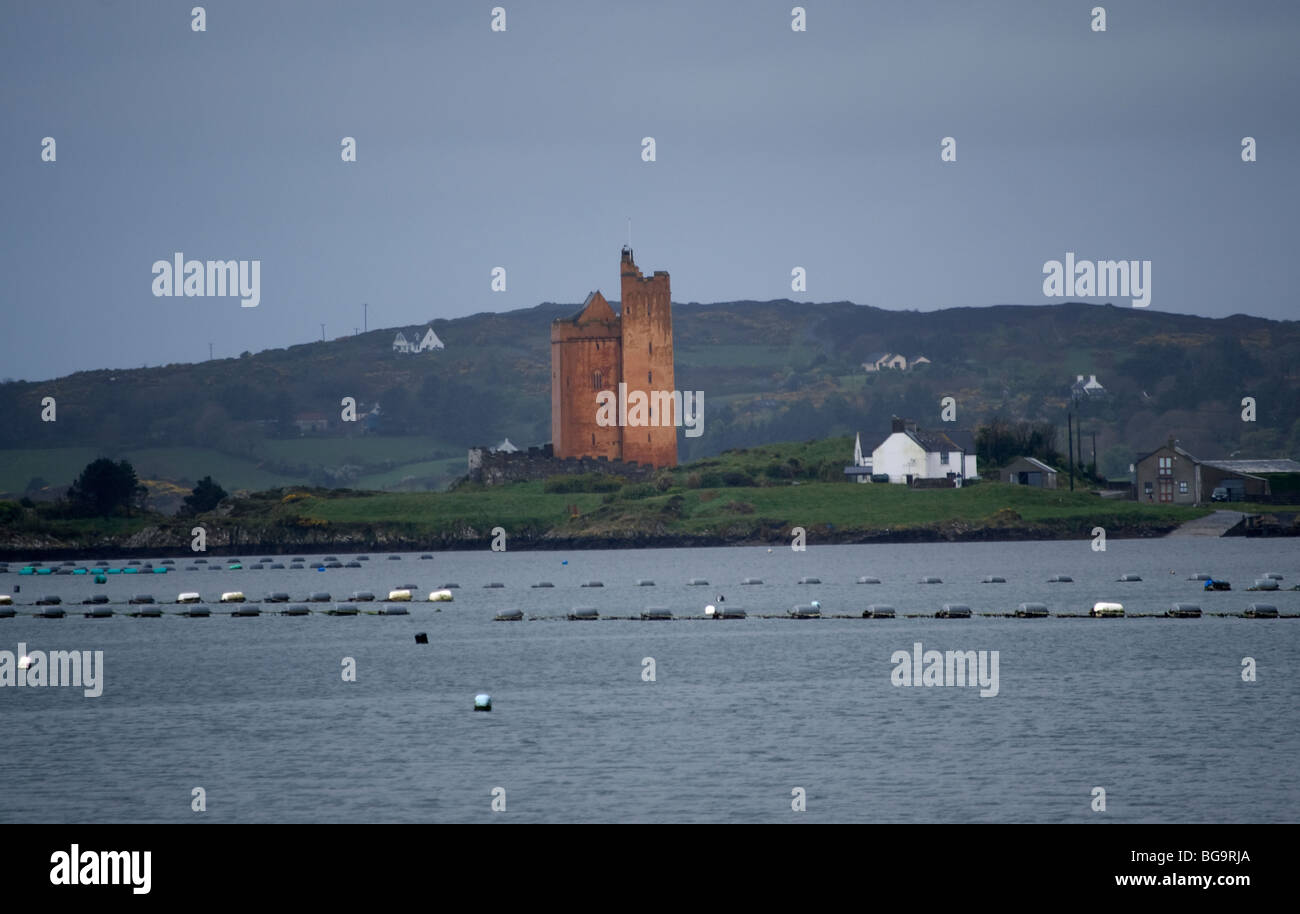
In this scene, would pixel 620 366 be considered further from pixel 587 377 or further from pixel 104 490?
pixel 104 490

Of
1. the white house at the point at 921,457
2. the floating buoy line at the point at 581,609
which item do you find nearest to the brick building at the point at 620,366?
the white house at the point at 921,457

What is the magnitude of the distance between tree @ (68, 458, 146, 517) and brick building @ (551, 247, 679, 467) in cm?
4119

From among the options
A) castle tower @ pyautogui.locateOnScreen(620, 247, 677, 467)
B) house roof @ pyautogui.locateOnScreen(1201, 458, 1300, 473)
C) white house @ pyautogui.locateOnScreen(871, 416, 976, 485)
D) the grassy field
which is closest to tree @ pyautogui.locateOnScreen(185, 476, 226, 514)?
the grassy field

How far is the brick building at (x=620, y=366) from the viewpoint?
171 m

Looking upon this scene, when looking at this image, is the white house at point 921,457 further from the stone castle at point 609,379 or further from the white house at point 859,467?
the stone castle at point 609,379

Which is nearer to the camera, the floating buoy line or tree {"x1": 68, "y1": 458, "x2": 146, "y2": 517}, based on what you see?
the floating buoy line

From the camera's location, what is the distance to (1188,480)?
480 feet

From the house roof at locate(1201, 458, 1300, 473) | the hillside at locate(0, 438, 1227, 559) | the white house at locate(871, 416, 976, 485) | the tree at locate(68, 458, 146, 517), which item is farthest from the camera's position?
the tree at locate(68, 458, 146, 517)

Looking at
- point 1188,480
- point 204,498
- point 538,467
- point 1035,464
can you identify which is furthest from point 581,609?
point 204,498

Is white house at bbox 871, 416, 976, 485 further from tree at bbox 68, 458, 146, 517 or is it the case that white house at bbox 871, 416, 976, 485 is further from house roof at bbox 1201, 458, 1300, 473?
tree at bbox 68, 458, 146, 517

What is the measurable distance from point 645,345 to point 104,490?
52950 mm

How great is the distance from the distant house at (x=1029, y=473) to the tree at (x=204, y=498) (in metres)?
76.0

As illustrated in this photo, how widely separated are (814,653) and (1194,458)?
312ft

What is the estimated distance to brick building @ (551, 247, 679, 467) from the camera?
171 metres
